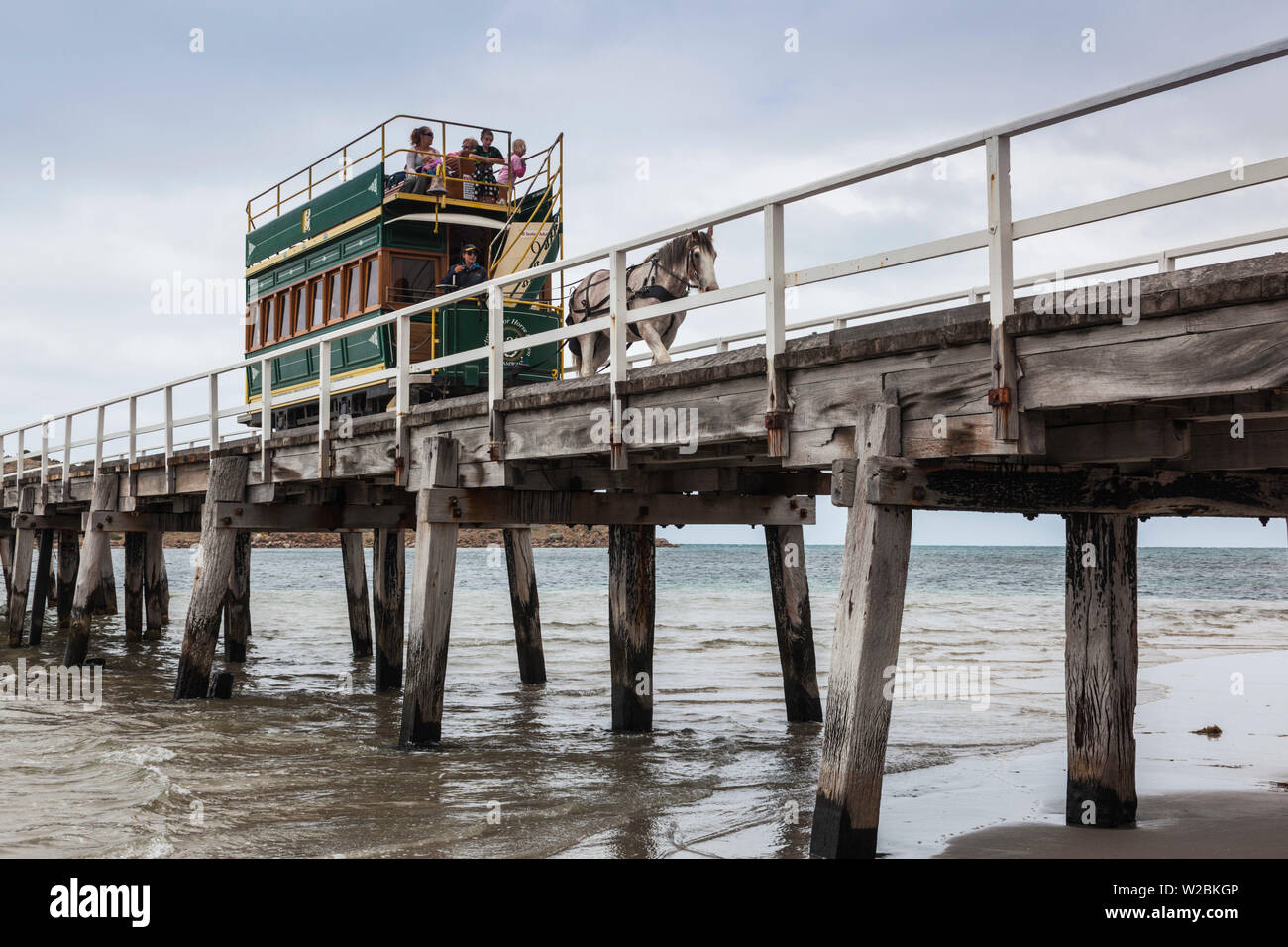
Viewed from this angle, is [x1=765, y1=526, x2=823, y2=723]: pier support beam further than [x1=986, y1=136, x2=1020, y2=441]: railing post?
Yes

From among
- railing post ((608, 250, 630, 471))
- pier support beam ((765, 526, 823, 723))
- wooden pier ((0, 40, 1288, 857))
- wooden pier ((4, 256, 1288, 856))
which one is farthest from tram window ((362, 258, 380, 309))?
railing post ((608, 250, 630, 471))

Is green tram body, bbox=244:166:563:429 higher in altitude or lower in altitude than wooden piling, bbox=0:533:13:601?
higher

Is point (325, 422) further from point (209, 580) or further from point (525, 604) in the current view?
point (525, 604)

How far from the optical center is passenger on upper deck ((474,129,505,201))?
1583 cm

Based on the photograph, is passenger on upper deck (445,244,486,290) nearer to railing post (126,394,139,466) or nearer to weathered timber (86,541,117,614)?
railing post (126,394,139,466)

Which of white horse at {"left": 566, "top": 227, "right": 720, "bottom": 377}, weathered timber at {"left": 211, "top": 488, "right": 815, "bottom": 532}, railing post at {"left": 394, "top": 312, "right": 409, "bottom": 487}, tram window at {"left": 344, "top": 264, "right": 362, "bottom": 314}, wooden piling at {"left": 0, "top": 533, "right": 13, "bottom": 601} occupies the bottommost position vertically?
wooden piling at {"left": 0, "top": 533, "right": 13, "bottom": 601}

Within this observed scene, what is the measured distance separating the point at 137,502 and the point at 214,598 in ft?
14.9

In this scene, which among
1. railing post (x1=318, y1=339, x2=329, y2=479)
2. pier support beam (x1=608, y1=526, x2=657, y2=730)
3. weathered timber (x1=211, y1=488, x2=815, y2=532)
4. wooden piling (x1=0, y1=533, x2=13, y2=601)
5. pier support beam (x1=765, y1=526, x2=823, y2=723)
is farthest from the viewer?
wooden piling (x1=0, y1=533, x2=13, y2=601)

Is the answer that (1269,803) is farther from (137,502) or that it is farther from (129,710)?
(137,502)

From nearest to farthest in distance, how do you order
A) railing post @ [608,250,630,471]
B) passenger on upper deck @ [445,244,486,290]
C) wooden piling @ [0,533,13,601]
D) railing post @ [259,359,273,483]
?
1. railing post @ [608,250,630,471]
2. railing post @ [259,359,273,483]
3. passenger on upper deck @ [445,244,486,290]
4. wooden piling @ [0,533,13,601]

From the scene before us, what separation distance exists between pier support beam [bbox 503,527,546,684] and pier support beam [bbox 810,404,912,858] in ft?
32.5

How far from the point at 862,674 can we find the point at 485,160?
37.6 feet

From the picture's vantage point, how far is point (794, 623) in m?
12.2
